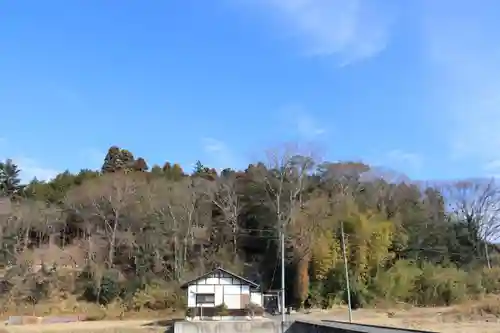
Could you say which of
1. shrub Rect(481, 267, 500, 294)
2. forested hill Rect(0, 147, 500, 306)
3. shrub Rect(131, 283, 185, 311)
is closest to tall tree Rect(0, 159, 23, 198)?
forested hill Rect(0, 147, 500, 306)

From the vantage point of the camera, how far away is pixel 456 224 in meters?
50.5

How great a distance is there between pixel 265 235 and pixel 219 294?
1451cm

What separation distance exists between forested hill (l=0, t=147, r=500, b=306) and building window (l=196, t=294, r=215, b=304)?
8606mm

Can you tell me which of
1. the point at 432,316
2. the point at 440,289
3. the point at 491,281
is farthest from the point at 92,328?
the point at 491,281

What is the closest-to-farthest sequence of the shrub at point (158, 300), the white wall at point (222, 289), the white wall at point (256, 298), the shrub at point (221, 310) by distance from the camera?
the shrub at point (221, 310) → the white wall at point (222, 289) → the white wall at point (256, 298) → the shrub at point (158, 300)

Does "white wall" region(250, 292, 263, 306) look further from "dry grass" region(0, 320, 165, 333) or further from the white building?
"dry grass" region(0, 320, 165, 333)

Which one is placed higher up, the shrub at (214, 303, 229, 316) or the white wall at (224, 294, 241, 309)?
the white wall at (224, 294, 241, 309)

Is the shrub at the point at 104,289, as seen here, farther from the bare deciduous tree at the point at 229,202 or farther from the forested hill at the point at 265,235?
the bare deciduous tree at the point at 229,202

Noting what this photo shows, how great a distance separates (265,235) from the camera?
47.8 meters

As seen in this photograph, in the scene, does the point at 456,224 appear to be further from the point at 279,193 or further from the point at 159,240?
the point at 159,240

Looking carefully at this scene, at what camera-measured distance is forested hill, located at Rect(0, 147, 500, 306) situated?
4094 centimetres

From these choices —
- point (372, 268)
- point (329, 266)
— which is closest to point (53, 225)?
point (329, 266)

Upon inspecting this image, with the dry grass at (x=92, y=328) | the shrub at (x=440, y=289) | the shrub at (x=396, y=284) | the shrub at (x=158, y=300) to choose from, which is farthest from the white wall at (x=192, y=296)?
the shrub at (x=440, y=289)

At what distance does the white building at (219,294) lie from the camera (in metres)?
33.1
